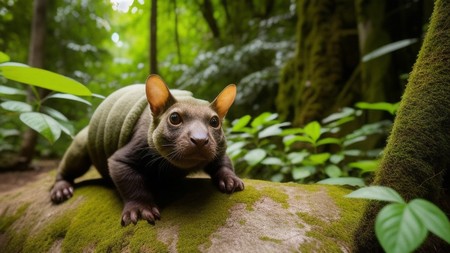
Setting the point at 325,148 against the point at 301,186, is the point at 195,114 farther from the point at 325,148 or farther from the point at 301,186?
the point at 325,148

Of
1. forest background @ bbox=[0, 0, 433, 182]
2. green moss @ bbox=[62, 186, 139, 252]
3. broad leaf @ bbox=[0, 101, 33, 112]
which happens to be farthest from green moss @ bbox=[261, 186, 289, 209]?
broad leaf @ bbox=[0, 101, 33, 112]

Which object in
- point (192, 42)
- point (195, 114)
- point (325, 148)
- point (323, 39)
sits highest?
point (192, 42)

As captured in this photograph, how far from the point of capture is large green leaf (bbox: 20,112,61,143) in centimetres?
236

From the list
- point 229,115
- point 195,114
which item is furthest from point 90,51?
point 195,114

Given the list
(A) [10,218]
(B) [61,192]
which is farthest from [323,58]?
(A) [10,218]

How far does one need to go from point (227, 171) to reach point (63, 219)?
57.6 inches

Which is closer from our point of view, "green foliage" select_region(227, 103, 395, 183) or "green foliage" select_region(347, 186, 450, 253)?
"green foliage" select_region(347, 186, 450, 253)

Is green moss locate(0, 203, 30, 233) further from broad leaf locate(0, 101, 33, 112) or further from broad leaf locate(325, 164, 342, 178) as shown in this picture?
broad leaf locate(325, 164, 342, 178)

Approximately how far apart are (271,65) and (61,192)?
5.45 metres

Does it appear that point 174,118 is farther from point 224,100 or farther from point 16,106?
point 16,106

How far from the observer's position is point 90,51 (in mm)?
9414

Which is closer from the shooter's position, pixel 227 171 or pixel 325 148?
pixel 227 171

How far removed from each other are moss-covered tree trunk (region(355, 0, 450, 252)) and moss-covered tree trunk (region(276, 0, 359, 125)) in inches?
121

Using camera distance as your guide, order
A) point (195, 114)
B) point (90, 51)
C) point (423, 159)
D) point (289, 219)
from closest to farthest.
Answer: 1. point (423, 159)
2. point (289, 219)
3. point (195, 114)
4. point (90, 51)
